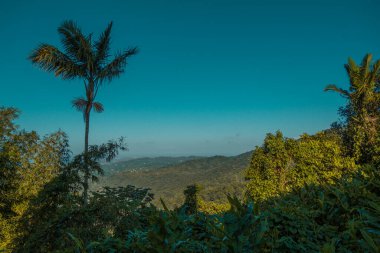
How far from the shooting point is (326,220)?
2164 millimetres

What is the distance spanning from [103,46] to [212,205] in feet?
33.8

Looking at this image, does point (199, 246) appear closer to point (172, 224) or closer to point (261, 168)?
point (172, 224)

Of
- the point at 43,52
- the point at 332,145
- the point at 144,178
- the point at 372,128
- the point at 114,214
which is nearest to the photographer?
the point at 114,214

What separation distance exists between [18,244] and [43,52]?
736 centimetres

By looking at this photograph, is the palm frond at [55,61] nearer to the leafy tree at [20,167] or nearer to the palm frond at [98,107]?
the palm frond at [98,107]

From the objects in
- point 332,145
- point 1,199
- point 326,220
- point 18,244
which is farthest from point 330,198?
point 1,199

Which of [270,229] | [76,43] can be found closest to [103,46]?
[76,43]

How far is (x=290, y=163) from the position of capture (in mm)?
12555

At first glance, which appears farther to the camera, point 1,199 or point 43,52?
point 1,199

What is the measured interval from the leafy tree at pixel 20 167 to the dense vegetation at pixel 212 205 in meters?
0.05

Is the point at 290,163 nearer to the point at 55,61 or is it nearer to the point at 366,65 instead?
the point at 366,65

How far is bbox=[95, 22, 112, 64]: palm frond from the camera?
12.1 metres

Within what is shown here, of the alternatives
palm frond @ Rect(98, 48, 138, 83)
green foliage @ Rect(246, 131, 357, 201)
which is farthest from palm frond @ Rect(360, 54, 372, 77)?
palm frond @ Rect(98, 48, 138, 83)

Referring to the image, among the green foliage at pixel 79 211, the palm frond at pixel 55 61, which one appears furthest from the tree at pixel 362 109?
the palm frond at pixel 55 61
